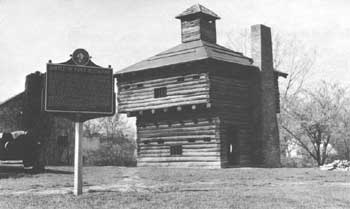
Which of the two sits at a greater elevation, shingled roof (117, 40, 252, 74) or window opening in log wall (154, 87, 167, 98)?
shingled roof (117, 40, 252, 74)

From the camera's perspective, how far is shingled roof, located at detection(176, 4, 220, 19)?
2777cm

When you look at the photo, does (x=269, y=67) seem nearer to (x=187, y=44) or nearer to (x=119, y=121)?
(x=187, y=44)

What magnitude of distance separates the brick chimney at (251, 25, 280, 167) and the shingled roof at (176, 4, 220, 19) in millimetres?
2703

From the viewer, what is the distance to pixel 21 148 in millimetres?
17188

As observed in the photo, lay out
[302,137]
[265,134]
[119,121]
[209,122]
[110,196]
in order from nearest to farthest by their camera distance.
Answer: [110,196], [209,122], [265,134], [302,137], [119,121]

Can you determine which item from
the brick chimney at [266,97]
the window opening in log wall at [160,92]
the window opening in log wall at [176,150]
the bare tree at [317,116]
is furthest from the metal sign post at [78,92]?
the bare tree at [317,116]

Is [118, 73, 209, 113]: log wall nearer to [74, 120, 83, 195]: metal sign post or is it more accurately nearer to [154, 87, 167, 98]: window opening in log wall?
[154, 87, 167, 98]: window opening in log wall

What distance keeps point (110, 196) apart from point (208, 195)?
7.38 feet

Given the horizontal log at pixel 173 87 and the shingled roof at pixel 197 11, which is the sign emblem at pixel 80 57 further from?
the shingled roof at pixel 197 11

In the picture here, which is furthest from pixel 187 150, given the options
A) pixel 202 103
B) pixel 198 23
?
pixel 198 23

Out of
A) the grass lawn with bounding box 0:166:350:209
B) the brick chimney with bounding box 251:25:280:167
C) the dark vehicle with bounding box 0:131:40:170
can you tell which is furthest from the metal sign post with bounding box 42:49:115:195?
the brick chimney with bounding box 251:25:280:167

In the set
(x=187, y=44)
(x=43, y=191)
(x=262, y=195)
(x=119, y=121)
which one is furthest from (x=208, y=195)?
(x=119, y=121)

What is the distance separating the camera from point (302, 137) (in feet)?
128

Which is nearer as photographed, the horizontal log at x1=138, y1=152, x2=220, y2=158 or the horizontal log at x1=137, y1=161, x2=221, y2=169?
the horizontal log at x1=137, y1=161, x2=221, y2=169
